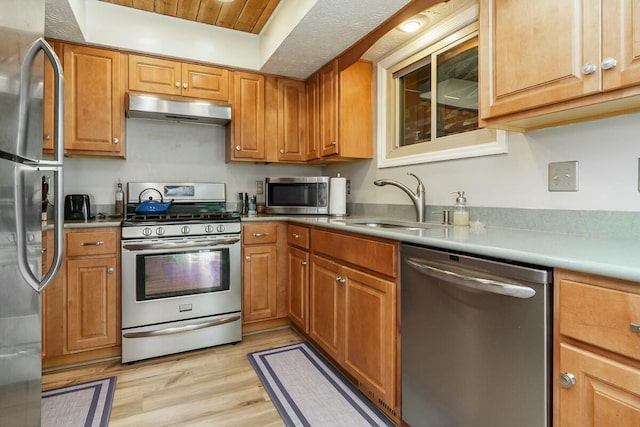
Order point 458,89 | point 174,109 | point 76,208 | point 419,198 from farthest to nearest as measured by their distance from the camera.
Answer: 1. point 174,109
2. point 76,208
3. point 419,198
4. point 458,89

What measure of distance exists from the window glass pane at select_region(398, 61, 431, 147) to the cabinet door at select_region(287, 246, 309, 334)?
3.66ft

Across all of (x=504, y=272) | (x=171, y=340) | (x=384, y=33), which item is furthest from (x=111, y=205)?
(x=504, y=272)

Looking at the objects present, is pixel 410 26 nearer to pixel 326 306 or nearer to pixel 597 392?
pixel 326 306

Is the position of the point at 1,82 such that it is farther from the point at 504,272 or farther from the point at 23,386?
the point at 504,272

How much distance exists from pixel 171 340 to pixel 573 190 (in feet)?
7.94

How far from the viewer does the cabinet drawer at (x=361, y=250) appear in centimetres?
154

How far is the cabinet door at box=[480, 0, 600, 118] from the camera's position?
1.10 meters

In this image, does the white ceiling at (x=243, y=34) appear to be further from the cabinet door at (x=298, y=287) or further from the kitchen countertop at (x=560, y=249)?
the cabinet door at (x=298, y=287)

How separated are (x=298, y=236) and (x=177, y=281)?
0.88 metres

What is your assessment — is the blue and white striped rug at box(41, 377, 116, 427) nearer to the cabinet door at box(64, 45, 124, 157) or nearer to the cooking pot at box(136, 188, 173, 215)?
the cooking pot at box(136, 188, 173, 215)

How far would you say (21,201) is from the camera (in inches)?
35.0

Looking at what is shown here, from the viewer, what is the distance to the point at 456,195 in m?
2.01

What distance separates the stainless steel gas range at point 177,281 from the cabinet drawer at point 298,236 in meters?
0.39

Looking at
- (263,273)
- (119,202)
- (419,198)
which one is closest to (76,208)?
(119,202)
